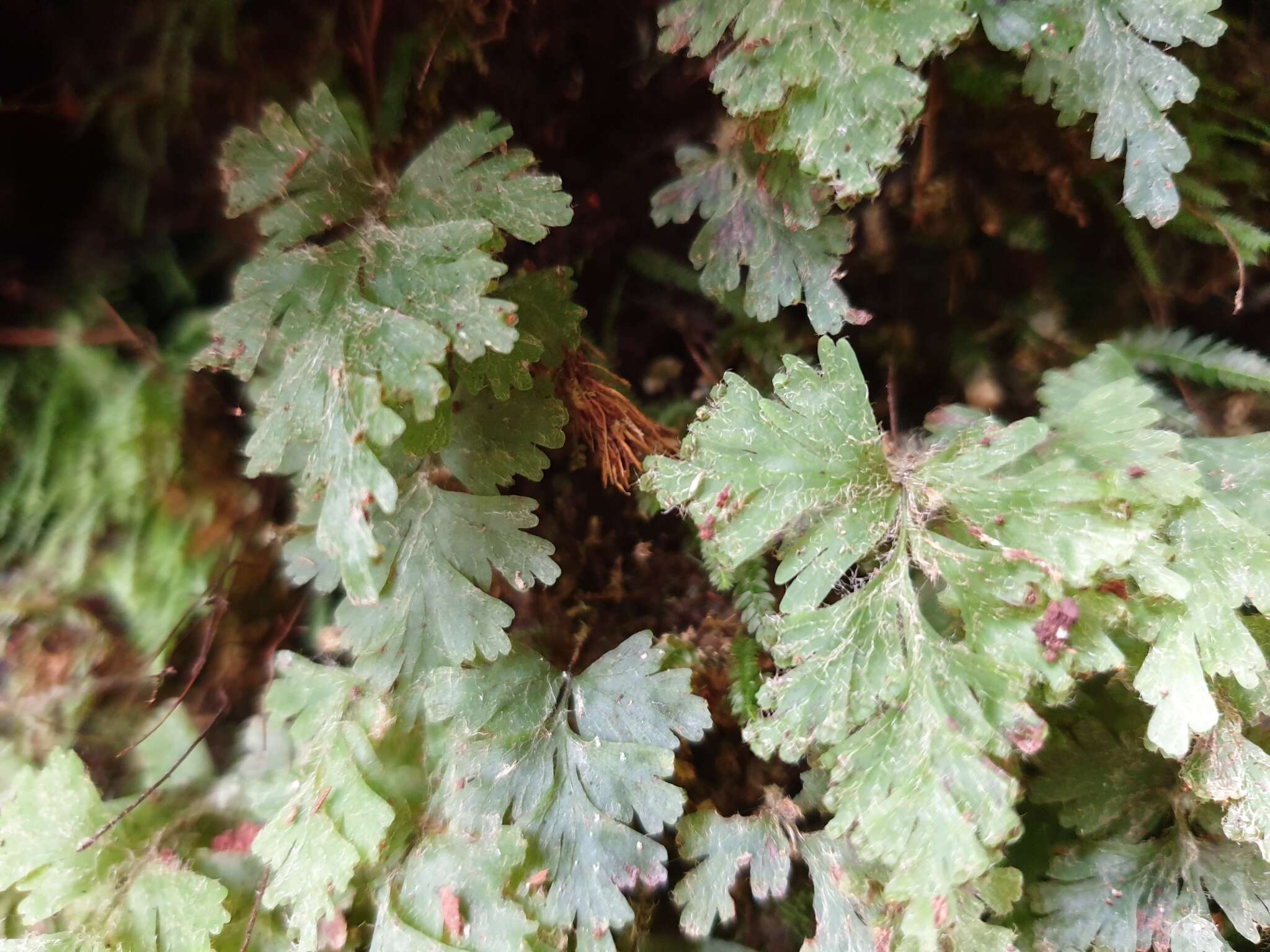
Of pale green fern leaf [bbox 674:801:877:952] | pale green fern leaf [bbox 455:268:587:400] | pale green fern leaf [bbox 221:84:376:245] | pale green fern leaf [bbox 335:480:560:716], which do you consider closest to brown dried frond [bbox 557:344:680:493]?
pale green fern leaf [bbox 455:268:587:400]

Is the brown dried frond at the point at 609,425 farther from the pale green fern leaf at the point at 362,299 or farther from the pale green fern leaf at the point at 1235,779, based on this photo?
the pale green fern leaf at the point at 1235,779

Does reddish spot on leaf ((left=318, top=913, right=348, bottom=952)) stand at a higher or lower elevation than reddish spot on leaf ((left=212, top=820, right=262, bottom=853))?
higher

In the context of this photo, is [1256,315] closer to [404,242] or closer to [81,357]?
[404,242]

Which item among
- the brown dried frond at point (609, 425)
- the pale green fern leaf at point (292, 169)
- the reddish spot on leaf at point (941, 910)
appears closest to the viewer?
the reddish spot on leaf at point (941, 910)

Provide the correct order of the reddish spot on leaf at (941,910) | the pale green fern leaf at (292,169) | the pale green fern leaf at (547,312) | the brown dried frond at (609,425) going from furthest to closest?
the brown dried frond at (609,425) < the pale green fern leaf at (547,312) < the pale green fern leaf at (292,169) < the reddish spot on leaf at (941,910)

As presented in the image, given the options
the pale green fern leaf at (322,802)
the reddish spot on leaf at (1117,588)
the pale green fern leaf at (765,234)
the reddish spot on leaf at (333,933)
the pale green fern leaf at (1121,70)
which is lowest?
the reddish spot on leaf at (333,933)

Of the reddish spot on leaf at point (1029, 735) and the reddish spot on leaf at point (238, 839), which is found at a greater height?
the reddish spot on leaf at point (1029, 735)

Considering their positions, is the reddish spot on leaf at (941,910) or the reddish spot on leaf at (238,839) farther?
the reddish spot on leaf at (238,839)

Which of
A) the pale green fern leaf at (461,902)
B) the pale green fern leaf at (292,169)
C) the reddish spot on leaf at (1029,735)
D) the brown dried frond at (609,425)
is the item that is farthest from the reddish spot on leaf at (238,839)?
the reddish spot on leaf at (1029,735)

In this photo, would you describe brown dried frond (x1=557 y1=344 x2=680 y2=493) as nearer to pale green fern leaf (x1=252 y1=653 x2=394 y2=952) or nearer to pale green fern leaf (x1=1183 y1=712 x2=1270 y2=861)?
pale green fern leaf (x1=252 y1=653 x2=394 y2=952)
